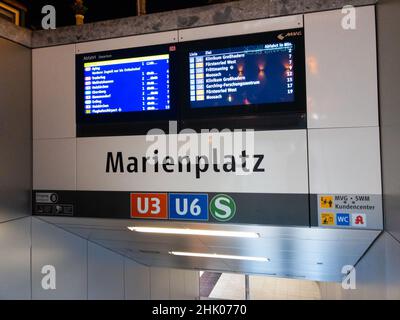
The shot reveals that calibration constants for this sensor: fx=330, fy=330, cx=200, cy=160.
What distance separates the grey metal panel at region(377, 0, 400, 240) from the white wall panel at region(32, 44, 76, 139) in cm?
171

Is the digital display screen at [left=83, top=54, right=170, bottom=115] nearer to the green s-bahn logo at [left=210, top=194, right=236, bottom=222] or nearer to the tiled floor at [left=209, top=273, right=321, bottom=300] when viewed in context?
the green s-bahn logo at [left=210, top=194, right=236, bottom=222]

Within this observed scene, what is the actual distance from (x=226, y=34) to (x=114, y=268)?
280 centimetres

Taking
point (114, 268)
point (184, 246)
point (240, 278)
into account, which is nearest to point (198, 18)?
point (184, 246)

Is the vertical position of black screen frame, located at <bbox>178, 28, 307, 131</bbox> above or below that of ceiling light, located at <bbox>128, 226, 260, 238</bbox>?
above

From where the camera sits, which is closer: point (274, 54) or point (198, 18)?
Result: point (274, 54)

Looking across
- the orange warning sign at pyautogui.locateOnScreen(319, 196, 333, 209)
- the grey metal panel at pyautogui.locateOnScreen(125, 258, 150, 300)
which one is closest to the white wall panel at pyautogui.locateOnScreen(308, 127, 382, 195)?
the orange warning sign at pyautogui.locateOnScreen(319, 196, 333, 209)

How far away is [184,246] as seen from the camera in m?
2.78

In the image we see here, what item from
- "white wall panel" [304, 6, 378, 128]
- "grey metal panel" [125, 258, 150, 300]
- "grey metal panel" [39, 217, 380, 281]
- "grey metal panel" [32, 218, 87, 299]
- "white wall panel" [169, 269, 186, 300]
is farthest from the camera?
"white wall panel" [169, 269, 186, 300]

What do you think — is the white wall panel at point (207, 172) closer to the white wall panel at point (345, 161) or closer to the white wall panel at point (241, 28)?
the white wall panel at point (345, 161)

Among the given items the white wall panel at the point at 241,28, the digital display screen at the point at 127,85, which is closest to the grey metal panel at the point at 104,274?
the digital display screen at the point at 127,85

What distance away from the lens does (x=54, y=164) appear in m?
2.15

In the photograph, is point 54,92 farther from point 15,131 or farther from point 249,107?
point 249,107

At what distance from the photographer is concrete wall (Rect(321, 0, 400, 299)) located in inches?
51.4

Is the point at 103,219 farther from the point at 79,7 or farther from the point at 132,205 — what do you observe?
the point at 79,7
